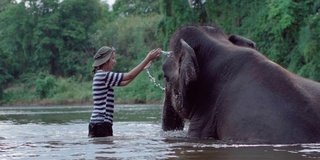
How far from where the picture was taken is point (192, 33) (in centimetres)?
811

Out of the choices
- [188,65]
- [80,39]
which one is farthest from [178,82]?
[80,39]

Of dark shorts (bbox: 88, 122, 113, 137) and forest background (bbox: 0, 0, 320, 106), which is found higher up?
forest background (bbox: 0, 0, 320, 106)

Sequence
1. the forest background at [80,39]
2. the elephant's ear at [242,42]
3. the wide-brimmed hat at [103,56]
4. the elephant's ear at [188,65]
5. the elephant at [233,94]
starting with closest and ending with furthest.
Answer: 1. the elephant at [233,94]
2. the elephant's ear at [188,65]
3. the elephant's ear at [242,42]
4. the wide-brimmed hat at [103,56]
5. the forest background at [80,39]

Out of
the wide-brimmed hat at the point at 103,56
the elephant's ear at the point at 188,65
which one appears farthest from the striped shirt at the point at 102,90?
the elephant's ear at the point at 188,65

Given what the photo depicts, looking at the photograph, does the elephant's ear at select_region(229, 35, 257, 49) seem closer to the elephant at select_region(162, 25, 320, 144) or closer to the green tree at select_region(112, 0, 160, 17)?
the elephant at select_region(162, 25, 320, 144)

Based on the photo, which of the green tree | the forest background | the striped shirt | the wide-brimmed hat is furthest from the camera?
the green tree

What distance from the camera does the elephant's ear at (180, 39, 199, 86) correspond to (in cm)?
744

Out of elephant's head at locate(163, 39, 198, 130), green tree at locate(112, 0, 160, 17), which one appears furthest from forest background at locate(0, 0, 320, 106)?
elephant's head at locate(163, 39, 198, 130)

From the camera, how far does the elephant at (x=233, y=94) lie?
6.57 metres

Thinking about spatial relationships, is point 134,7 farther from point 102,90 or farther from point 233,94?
point 233,94

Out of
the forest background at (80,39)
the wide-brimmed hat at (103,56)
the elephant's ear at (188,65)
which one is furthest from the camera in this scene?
the forest background at (80,39)

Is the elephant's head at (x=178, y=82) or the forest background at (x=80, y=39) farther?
the forest background at (x=80, y=39)

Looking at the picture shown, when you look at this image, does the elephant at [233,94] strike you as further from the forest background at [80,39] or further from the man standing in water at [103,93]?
the forest background at [80,39]

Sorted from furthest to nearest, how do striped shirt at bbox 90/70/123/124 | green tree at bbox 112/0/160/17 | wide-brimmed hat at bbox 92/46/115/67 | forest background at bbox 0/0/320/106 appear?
green tree at bbox 112/0/160/17 → forest background at bbox 0/0/320/106 → wide-brimmed hat at bbox 92/46/115/67 → striped shirt at bbox 90/70/123/124
